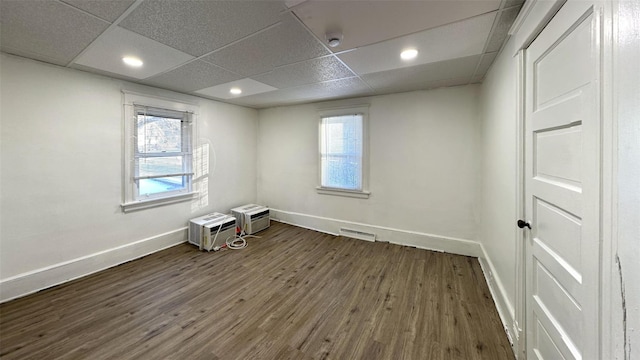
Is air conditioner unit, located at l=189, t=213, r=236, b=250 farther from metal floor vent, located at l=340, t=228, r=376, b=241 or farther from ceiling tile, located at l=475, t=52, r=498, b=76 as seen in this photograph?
ceiling tile, located at l=475, t=52, r=498, b=76

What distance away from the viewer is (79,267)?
8.38 ft

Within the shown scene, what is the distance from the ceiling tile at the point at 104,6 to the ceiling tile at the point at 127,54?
0.17 meters

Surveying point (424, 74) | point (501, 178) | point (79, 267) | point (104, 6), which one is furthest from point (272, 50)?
point (79, 267)

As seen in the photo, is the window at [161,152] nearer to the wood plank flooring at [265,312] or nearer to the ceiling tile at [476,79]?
the wood plank flooring at [265,312]

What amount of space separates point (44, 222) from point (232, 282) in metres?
1.99

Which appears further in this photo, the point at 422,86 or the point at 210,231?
the point at 210,231

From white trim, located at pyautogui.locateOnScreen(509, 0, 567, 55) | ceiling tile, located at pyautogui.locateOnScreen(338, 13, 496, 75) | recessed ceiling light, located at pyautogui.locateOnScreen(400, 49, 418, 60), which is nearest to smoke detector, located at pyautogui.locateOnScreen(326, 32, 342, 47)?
ceiling tile, located at pyautogui.locateOnScreen(338, 13, 496, 75)

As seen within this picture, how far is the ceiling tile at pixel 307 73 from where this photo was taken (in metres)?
2.32

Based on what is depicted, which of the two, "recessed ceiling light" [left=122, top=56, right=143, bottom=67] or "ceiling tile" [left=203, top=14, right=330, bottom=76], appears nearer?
"ceiling tile" [left=203, top=14, right=330, bottom=76]

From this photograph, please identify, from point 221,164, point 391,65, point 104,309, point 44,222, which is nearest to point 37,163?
point 44,222

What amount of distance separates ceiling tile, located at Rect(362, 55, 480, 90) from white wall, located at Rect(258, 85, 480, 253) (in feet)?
1.41

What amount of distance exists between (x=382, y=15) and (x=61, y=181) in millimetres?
3471

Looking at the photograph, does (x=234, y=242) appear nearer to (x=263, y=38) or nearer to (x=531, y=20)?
(x=263, y=38)

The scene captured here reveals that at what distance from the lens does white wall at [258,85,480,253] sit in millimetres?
3047
